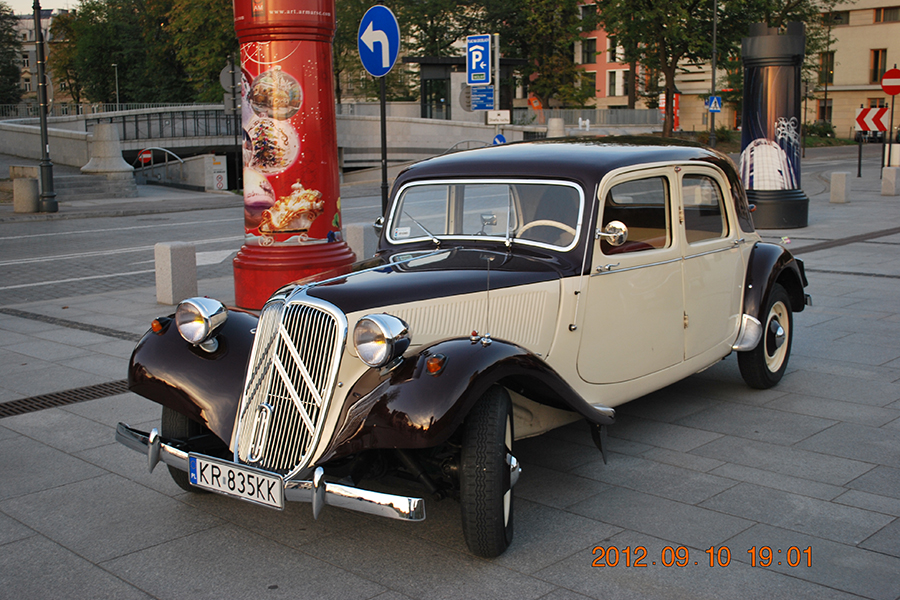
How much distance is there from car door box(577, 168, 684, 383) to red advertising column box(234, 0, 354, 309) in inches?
144

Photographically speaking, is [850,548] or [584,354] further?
[584,354]

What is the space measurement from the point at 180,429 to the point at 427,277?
1466 mm

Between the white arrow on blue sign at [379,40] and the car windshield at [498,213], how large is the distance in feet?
14.2

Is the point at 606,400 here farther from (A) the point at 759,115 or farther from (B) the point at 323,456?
(A) the point at 759,115

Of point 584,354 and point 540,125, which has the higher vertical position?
point 540,125

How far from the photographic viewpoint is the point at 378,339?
363 cm

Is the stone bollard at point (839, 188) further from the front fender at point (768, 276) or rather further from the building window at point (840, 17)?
A: the building window at point (840, 17)

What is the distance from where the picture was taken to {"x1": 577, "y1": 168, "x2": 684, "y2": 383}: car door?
15.3ft

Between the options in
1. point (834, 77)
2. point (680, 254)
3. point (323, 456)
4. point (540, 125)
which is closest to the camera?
point (323, 456)

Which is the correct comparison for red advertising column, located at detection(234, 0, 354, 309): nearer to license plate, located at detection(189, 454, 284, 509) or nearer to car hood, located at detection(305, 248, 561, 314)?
car hood, located at detection(305, 248, 561, 314)

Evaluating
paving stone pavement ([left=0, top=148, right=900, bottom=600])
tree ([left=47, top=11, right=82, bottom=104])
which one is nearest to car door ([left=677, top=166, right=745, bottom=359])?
paving stone pavement ([left=0, top=148, right=900, bottom=600])

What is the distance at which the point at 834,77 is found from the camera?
221ft

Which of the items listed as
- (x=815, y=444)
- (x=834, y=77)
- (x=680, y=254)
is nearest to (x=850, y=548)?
(x=815, y=444)

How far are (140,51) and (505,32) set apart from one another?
30034 mm
